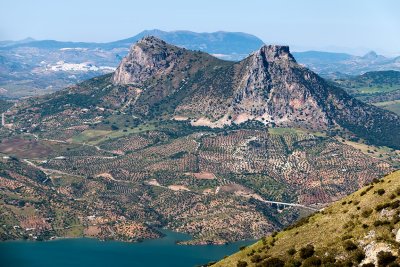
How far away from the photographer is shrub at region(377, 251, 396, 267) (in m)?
60.7

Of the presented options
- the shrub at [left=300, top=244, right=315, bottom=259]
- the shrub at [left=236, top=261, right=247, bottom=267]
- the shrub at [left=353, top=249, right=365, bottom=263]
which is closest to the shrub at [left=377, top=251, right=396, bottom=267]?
the shrub at [left=353, top=249, right=365, bottom=263]

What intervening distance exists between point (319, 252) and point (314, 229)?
11.2 meters

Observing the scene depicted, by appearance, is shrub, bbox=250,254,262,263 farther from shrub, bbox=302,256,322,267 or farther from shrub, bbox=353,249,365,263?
shrub, bbox=353,249,365,263

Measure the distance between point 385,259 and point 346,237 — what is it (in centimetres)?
978

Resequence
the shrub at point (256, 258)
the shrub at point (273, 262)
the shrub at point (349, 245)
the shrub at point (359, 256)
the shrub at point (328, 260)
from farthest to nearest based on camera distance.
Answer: the shrub at point (256, 258)
the shrub at point (273, 262)
the shrub at point (349, 245)
the shrub at point (328, 260)
the shrub at point (359, 256)

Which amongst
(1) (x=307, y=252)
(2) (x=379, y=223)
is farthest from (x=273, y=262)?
(2) (x=379, y=223)

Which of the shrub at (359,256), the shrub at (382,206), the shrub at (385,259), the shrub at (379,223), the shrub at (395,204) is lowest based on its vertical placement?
the shrub at (359,256)

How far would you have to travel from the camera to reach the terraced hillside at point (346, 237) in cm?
6494

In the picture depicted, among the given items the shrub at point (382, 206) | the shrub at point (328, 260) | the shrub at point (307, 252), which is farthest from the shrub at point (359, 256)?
the shrub at point (382, 206)

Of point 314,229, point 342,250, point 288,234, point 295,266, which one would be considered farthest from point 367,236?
point 288,234

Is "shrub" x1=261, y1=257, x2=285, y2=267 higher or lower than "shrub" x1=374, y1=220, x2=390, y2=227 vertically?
lower

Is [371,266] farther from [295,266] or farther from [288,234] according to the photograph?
[288,234]

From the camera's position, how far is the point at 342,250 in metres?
68.4

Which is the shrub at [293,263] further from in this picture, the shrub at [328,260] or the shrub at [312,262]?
the shrub at [328,260]
